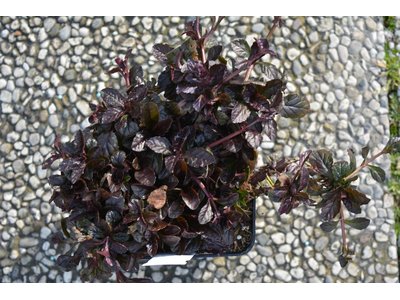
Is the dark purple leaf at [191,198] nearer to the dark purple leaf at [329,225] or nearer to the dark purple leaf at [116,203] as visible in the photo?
the dark purple leaf at [116,203]

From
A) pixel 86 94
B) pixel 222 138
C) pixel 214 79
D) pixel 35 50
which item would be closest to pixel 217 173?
pixel 222 138

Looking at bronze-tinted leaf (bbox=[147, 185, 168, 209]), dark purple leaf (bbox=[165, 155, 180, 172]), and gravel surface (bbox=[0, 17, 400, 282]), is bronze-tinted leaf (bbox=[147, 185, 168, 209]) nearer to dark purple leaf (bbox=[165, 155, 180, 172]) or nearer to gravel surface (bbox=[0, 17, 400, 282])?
dark purple leaf (bbox=[165, 155, 180, 172])

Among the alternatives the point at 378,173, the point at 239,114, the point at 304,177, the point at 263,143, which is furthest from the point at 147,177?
the point at 263,143

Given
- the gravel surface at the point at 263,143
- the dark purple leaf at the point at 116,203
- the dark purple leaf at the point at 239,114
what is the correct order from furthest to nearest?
the gravel surface at the point at 263,143 < the dark purple leaf at the point at 116,203 < the dark purple leaf at the point at 239,114

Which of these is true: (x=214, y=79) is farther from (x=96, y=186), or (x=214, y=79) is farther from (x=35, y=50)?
(x=35, y=50)

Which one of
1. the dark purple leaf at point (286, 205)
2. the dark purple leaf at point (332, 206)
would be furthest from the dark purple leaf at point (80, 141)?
the dark purple leaf at point (332, 206)

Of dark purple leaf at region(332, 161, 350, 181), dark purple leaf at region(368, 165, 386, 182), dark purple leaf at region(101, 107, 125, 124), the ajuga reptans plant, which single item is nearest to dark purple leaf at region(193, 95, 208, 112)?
the ajuga reptans plant
